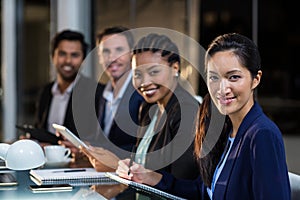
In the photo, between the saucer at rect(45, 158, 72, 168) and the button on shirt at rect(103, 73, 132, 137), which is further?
the button on shirt at rect(103, 73, 132, 137)

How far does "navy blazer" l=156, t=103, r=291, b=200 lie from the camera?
153cm

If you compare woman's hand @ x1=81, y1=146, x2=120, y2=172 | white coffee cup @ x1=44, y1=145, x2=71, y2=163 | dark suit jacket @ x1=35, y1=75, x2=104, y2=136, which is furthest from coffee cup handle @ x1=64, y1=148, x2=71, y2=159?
dark suit jacket @ x1=35, y1=75, x2=104, y2=136

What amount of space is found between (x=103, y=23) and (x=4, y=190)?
3.71 metres

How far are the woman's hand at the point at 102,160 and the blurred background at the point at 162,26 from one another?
2.40 m

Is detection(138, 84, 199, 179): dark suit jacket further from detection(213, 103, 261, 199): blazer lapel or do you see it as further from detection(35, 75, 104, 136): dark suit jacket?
detection(35, 75, 104, 136): dark suit jacket

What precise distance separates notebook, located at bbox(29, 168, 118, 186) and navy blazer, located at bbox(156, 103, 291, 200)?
537mm

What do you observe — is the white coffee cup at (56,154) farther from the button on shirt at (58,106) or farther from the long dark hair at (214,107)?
the button on shirt at (58,106)

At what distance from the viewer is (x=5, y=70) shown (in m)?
6.10

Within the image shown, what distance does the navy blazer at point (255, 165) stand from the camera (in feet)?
5.00

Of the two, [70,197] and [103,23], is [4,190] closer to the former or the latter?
[70,197]

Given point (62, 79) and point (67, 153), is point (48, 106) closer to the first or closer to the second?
point (62, 79)

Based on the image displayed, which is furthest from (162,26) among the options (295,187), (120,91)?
(295,187)

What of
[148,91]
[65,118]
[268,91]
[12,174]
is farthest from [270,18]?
[12,174]

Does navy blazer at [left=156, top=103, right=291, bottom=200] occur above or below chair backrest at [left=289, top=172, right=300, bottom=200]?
above
